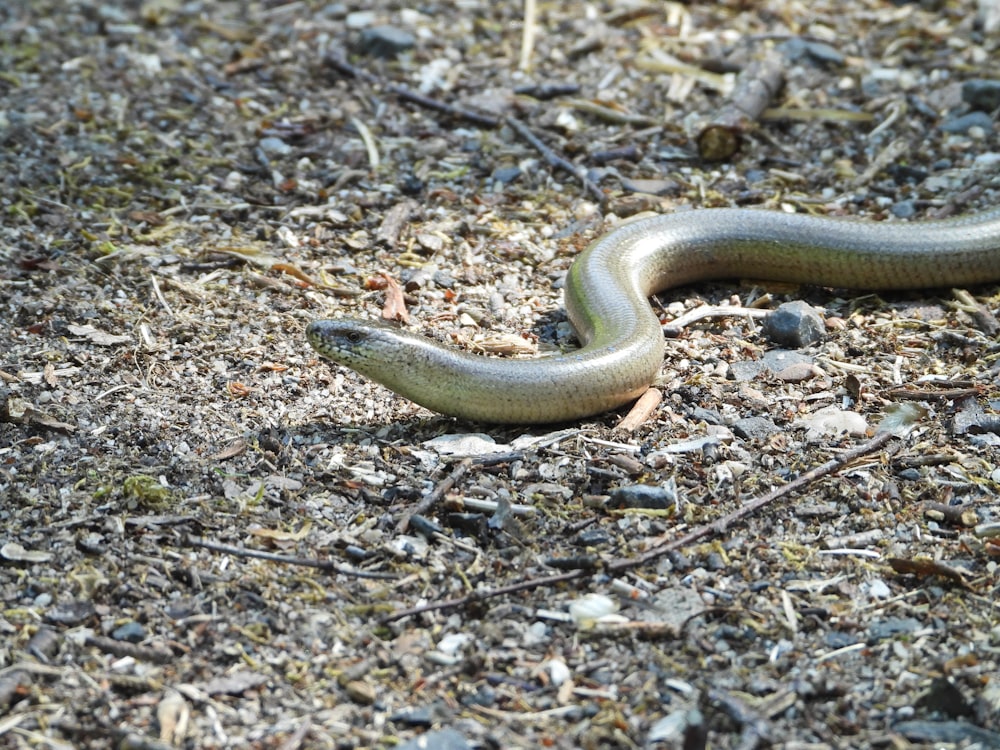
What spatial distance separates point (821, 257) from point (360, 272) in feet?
7.33

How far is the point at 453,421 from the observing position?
4.80m

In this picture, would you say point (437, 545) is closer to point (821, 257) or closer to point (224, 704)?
point (224, 704)

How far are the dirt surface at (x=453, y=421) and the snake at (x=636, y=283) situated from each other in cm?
14

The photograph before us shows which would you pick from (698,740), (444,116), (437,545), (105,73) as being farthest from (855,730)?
(105,73)

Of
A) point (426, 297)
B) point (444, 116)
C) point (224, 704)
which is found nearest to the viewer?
point (224, 704)

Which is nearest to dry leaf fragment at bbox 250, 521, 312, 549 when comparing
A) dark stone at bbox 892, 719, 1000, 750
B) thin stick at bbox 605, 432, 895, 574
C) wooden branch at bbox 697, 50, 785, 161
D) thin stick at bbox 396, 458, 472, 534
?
thin stick at bbox 396, 458, 472, 534

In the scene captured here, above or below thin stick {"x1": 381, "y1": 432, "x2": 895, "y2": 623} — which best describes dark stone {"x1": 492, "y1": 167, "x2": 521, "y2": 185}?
above

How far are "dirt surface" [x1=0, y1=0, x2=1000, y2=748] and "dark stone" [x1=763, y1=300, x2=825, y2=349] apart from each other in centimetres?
6

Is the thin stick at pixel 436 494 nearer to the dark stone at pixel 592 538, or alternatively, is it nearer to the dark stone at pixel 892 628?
the dark stone at pixel 592 538

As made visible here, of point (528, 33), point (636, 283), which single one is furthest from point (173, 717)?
point (528, 33)

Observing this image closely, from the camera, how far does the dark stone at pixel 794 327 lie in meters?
5.29

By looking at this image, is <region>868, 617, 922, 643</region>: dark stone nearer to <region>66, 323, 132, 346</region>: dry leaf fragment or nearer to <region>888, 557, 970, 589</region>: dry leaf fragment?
<region>888, 557, 970, 589</region>: dry leaf fragment

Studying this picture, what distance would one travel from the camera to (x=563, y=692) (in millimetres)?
3404

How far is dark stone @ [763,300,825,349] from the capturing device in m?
5.29
